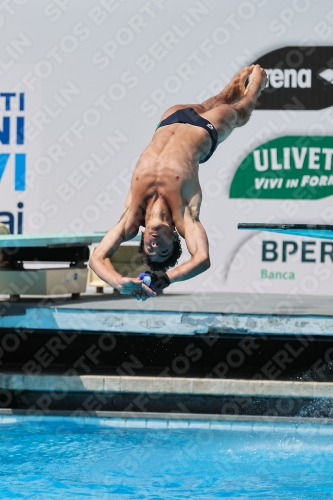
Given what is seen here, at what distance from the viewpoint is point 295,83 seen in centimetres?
872

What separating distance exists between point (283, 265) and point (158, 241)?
4.15 m

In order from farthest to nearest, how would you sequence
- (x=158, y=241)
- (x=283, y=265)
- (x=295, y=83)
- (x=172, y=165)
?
(x=295, y=83), (x=283, y=265), (x=172, y=165), (x=158, y=241)

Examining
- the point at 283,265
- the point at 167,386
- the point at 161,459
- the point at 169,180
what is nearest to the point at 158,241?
the point at 169,180

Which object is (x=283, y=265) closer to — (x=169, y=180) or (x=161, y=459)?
(x=161, y=459)

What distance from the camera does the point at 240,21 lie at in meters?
8.67

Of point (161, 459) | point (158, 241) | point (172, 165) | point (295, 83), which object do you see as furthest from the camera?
point (295, 83)

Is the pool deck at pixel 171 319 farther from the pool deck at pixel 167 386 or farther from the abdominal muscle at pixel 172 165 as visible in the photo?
the abdominal muscle at pixel 172 165

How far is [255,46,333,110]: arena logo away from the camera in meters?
8.70

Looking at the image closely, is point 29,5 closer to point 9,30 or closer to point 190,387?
point 9,30

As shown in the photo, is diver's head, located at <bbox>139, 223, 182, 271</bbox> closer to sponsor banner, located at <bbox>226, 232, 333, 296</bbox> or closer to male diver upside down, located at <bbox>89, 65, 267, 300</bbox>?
male diver upside down, located at <bbox>89, 65, 267, 300</bbox>

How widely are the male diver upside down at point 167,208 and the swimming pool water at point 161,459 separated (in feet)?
5.41

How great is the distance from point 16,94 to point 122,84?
46.1 inches

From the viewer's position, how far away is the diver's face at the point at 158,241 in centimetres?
468

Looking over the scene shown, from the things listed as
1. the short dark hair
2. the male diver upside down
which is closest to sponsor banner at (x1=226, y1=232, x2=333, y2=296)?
the male diver upside down
